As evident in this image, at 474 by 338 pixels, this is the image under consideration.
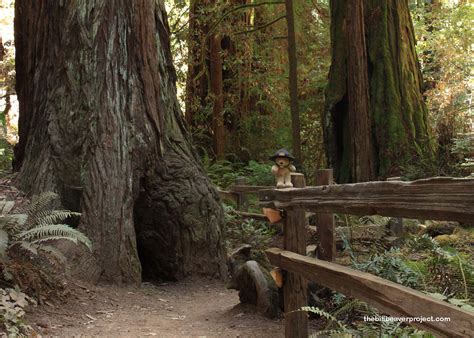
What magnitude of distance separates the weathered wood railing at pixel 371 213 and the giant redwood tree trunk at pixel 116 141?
9.29 ft

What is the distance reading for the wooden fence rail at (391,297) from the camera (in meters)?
2.72

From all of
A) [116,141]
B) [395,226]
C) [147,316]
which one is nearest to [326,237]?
[147,316]

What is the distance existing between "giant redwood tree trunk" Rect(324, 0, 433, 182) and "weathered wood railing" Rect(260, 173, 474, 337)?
8.14 m

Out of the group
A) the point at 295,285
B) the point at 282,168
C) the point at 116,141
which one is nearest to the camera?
the point at 295,285

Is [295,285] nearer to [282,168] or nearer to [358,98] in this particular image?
[282,168]

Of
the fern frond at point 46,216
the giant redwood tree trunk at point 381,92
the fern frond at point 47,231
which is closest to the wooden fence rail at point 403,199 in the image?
the fern frond at point 47,231

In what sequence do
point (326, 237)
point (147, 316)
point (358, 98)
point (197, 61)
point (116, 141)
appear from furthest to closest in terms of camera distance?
point (197, 61) → point (358, 98) → point (116, 141) → point (326, 237) → point (147, 316)

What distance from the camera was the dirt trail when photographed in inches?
224

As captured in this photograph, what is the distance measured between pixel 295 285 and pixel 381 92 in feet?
30.3

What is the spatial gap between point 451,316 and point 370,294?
2.64ft

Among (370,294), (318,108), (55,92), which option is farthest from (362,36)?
(370,294)

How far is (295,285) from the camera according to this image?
208 inches

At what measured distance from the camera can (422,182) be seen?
3066mm

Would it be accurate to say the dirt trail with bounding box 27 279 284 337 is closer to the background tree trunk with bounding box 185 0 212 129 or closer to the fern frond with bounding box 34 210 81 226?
the fern frond with bounding box 34 210 81 226
